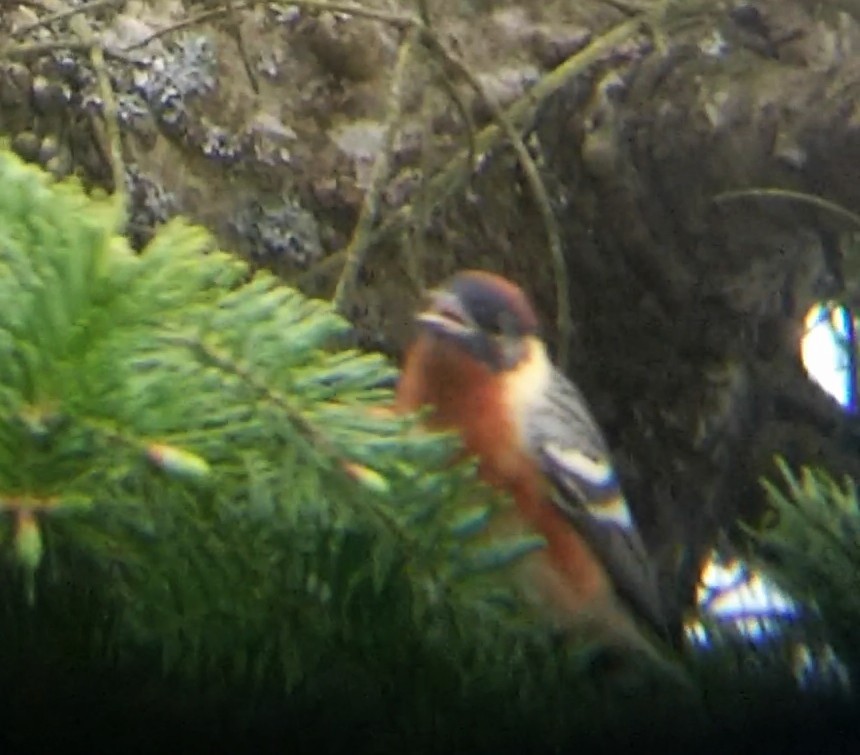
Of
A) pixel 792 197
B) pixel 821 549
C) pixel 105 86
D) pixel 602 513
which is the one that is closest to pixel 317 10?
pixel 105 86

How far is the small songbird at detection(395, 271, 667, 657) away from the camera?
57cm

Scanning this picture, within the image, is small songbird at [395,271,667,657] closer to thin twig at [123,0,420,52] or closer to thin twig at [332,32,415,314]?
thin twig at [332,32,415,314]

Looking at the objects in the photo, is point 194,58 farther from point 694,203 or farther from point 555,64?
point 694,203

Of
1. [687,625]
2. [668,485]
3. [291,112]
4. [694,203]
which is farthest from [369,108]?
[687,625]

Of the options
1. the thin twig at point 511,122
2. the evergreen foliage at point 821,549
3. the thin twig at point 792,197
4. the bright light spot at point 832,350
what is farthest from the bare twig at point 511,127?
the evergreen foliage at point 821,549

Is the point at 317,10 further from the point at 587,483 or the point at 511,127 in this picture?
the point at 587,483

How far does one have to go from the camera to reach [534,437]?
736 mm

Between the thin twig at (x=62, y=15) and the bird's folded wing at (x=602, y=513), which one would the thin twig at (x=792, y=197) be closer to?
the bird's folded wing at (x=602, y=513)

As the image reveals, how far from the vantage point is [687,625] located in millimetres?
517

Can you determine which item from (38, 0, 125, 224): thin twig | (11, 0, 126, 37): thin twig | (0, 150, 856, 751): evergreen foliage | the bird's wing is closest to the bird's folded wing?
the bird's wing

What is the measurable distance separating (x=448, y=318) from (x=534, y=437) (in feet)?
0.24

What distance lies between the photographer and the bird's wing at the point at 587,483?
2.29 feet

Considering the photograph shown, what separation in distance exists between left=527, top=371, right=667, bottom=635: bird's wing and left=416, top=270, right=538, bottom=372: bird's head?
0.03m

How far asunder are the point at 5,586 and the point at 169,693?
0.16 feet
